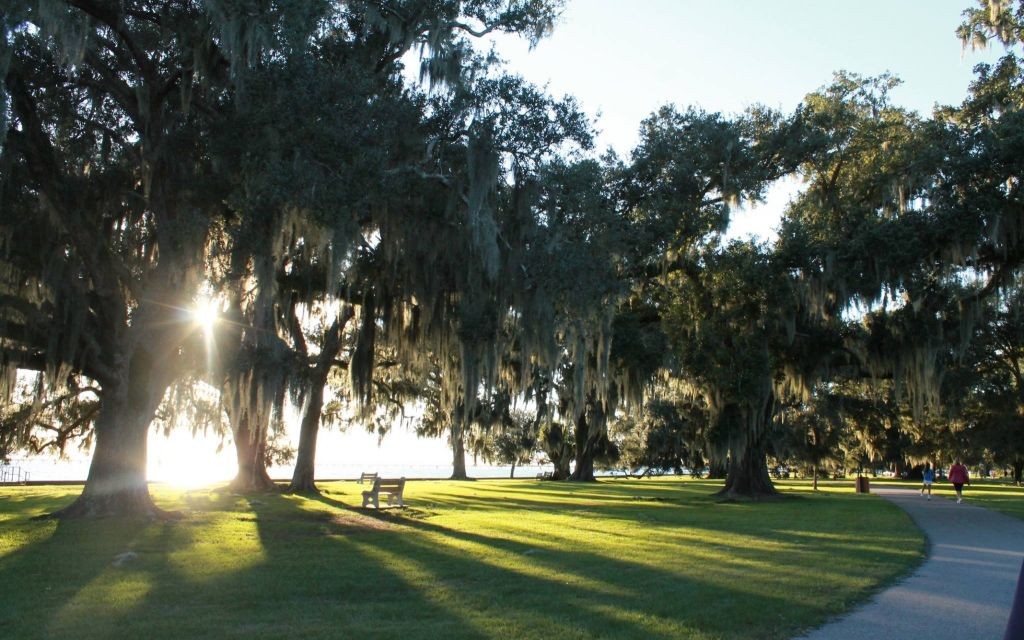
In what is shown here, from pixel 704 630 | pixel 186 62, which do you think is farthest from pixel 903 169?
pixel 704 630

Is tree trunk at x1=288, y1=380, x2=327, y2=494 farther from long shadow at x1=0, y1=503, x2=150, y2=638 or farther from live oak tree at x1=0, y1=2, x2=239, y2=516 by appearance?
long shadow at x1=0, y1=503, x2=150, y2=638

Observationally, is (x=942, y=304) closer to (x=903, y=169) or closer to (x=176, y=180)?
(x=903, y=169)

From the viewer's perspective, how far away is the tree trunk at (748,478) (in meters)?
25.7

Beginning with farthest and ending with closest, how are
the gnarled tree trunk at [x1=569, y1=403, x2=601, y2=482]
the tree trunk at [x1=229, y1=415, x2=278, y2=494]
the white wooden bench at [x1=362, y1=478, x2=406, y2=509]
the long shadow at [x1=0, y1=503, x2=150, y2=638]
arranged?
1. the gnarled tree trunk at [x1=569, y1=403, x2=601, y2=482]
2. the tree trunk at [x1=229, y1=415, x2=278, y2=494]
3. the white wooden bench at [x1=362, y1=478, x2=406, y2=509]
4. the long shadow at [x1=0, y1=503, x2=150, y2=638]

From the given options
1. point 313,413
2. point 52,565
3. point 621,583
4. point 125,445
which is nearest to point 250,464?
point 313,413

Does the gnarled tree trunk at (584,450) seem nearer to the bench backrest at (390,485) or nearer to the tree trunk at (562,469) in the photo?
the tree trunk at (562,469)

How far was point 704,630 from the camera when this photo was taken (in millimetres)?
5980

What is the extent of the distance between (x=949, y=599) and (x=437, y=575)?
4.74 meters

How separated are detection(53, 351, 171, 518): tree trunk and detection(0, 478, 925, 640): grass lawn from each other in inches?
42.0

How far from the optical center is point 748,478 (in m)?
25.9

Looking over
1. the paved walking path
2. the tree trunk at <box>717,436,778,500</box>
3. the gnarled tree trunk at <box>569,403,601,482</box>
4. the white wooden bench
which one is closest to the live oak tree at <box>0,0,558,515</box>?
the white wooden bench

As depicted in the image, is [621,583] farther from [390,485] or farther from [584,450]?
[584,450]

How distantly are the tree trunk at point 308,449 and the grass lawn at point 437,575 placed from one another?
9.84 m

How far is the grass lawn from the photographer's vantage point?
623 centimetres
